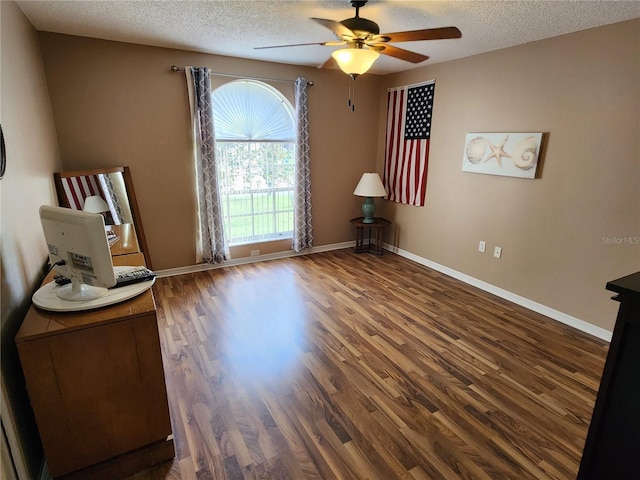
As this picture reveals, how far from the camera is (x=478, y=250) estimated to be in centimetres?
387

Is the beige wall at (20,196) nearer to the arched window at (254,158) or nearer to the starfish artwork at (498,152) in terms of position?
the arched window at (254,158)

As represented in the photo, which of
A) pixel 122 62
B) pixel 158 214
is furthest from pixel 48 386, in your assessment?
pixel 122 62

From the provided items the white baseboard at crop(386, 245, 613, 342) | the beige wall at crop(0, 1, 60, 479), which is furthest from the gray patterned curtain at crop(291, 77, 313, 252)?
the beige wall at crop(0, 1, 60, 479)

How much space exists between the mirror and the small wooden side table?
2.75 m

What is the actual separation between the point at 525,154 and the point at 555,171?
1.00 ft

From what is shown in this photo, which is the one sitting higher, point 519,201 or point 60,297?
point 519,201

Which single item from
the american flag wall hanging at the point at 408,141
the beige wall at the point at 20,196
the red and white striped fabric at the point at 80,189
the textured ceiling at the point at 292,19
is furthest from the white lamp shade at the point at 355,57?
the red and white striped fabric at the point at 80,189

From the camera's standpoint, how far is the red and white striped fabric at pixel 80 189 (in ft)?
10.3

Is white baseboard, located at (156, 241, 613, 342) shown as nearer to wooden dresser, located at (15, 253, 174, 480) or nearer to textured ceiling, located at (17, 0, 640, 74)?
textured ceiling, located at (17, 0, 640, 74)

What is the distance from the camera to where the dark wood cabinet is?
3.41 feet

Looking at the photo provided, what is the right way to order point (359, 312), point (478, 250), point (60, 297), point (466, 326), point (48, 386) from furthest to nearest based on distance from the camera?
point (478, 250)
point (359, 312)
point (466, 326)
point (60, 297)
point (48, 386)

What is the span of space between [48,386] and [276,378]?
1.28 meters

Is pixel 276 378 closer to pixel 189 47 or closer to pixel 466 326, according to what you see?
pixel 466 326

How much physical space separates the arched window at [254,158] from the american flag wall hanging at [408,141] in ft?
4.68
